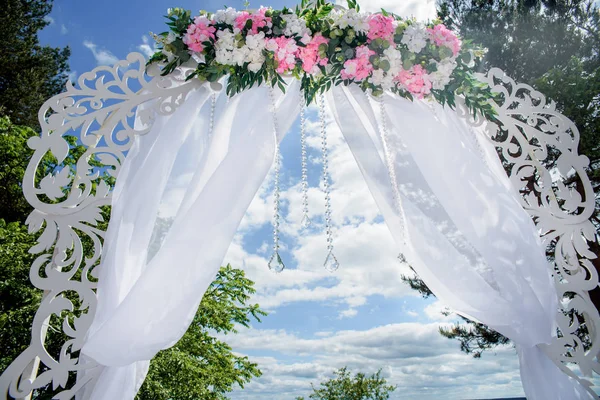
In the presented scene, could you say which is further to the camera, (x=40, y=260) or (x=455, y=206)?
(x=455, y=206)

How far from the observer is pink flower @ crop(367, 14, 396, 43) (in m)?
2.58

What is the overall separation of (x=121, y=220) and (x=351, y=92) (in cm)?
142

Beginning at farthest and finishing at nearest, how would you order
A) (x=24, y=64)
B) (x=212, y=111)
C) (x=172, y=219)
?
(x=24, y=64), (x=212, y=111), (x=172, y=219)

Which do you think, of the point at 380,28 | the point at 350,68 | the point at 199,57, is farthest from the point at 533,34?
the point at 199,57

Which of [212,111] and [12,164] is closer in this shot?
[212,111]

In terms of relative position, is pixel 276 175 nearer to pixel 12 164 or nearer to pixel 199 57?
pixel 199 57

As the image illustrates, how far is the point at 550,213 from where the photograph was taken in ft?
8.82

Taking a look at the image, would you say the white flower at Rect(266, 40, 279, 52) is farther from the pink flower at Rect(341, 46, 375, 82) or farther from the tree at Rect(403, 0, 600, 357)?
the tree at Rect(403, 0, 600, 357)

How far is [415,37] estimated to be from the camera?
2594 mm

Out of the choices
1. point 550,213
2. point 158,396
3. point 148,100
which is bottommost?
point 158,396

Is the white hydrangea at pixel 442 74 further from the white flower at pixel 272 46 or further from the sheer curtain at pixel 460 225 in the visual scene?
the white flower at pixel 272 46

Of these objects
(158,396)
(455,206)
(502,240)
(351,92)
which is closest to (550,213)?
(502,240)

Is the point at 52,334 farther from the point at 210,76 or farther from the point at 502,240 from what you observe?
the point at 502,240

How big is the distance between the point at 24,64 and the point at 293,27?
327 inches
